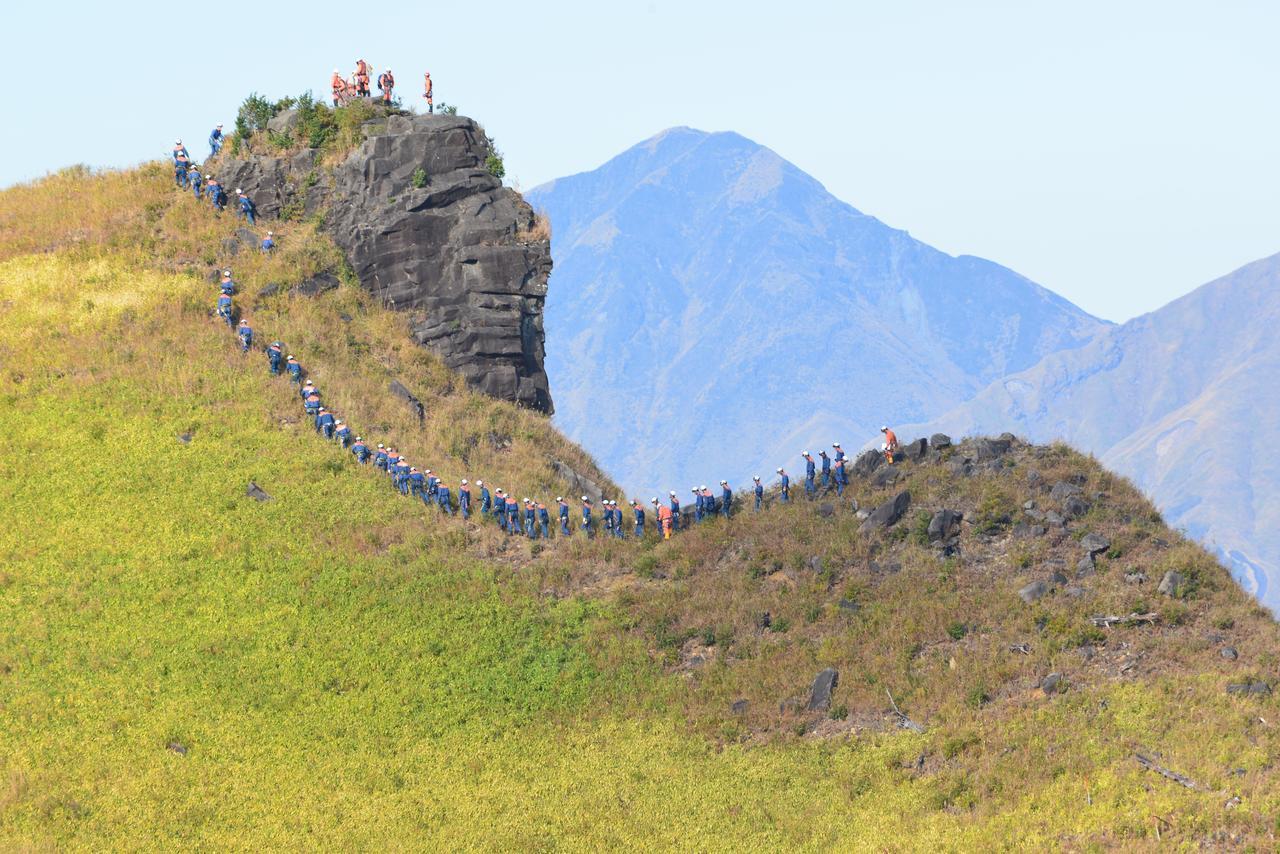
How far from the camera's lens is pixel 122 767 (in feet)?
118

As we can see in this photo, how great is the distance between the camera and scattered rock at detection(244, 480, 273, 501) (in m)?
50.2

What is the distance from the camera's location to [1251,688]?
35.2 metres

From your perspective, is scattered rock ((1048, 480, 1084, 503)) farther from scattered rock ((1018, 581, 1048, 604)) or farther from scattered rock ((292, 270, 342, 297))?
scattered rock ((292, 270, 342, 297))

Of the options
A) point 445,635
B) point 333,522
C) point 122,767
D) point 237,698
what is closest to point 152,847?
point 122,767

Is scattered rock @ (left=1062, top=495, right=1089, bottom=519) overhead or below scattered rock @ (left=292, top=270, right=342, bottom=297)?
below

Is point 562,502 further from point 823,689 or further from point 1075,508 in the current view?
point 1075,508

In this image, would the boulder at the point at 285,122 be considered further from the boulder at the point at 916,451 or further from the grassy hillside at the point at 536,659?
the boulder at the point at 916,451

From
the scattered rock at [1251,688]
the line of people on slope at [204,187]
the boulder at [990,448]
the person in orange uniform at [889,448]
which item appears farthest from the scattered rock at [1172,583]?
the line of people on slope at [204,187]

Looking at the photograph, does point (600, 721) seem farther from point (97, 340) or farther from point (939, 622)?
point (97, 340)

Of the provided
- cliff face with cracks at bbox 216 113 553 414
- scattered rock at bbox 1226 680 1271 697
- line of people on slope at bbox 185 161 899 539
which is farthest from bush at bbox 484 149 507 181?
scattered rock at bbox 1226 680 1271 697

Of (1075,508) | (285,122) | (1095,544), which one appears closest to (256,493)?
(1075,508)

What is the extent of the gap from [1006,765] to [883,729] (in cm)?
405

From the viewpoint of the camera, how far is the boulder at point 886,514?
46.2 metres

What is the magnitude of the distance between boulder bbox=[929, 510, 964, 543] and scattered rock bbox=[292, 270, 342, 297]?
32443 millimetres
